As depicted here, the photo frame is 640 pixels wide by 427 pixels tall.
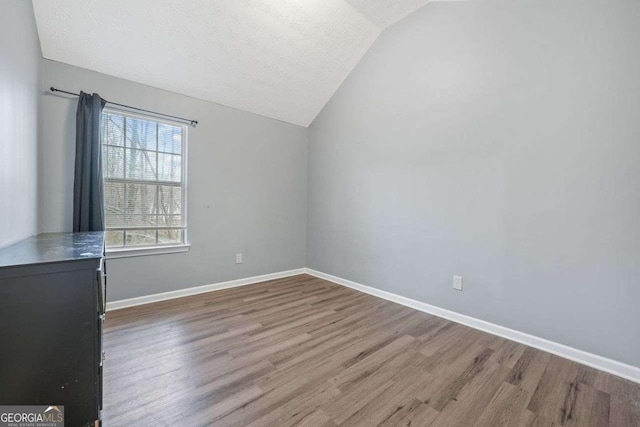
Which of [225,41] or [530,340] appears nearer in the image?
[530,340]

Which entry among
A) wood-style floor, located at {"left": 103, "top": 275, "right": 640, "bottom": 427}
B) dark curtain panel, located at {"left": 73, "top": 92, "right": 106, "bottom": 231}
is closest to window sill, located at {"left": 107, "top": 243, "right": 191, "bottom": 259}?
dark curtain panel, located at {"left": 73, "top": 92, "right": 106, "bottom": 231}

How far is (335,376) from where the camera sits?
1719 mm

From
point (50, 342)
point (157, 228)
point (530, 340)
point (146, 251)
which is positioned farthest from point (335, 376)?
point (157, 228)

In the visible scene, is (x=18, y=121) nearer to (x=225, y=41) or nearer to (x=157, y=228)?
(x=157, y=228)

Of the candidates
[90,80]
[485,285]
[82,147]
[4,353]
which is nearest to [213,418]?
[4,353]

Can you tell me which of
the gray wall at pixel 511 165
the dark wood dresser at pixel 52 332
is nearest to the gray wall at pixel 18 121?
the dark wood dresser at pixel 52 332

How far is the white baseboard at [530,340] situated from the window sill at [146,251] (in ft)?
7.67

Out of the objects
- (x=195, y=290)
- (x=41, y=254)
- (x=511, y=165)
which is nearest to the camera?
(x=41, y=254)

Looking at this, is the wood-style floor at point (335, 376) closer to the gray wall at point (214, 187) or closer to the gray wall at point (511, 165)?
the gray wall at point (511, 165)

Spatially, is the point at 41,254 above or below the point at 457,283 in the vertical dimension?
above

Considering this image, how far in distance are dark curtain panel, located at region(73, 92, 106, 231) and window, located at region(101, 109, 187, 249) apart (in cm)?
18

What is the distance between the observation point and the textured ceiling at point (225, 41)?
2275mm

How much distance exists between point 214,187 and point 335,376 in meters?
2.55

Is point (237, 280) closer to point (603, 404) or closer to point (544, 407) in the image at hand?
point (544, 407)
